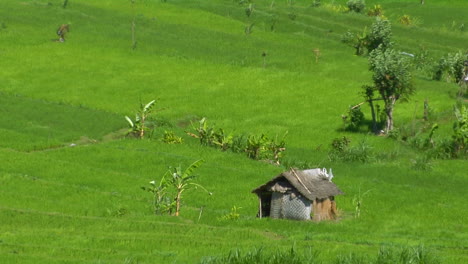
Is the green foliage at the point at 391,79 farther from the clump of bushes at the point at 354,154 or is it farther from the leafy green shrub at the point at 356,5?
the leafy green shrub at the point at 356,5

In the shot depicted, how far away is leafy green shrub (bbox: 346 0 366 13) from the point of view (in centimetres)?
12925

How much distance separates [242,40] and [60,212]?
5663 centimetres

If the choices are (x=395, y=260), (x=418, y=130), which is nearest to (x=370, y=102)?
(x=418, y=130)

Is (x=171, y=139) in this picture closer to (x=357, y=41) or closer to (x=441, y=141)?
(x=441, y=141)

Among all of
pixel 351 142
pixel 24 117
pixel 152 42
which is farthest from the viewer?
pixel 152 42

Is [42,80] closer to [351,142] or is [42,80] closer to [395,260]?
[351,142]

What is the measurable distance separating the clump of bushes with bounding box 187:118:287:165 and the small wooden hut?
43.0 feet

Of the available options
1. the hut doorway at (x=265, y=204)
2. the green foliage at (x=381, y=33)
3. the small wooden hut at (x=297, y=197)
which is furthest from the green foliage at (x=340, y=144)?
the green foliage at (x=381, y=33)

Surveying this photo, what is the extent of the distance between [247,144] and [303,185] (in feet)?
52.7

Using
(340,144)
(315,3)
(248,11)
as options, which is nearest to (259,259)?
(340,144)

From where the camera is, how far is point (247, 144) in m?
64.2

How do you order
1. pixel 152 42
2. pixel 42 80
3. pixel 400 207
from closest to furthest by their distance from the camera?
pixel 400 207 → pixel 42 80 → pixel 152 42

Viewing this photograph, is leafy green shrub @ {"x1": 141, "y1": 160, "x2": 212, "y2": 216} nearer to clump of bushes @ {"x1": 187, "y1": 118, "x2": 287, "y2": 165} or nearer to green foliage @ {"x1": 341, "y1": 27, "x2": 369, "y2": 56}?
clump of bushes @ {"x1": 187, "y1": 118, "x2": 287, "y2": 165}

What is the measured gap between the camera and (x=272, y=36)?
351 feet
